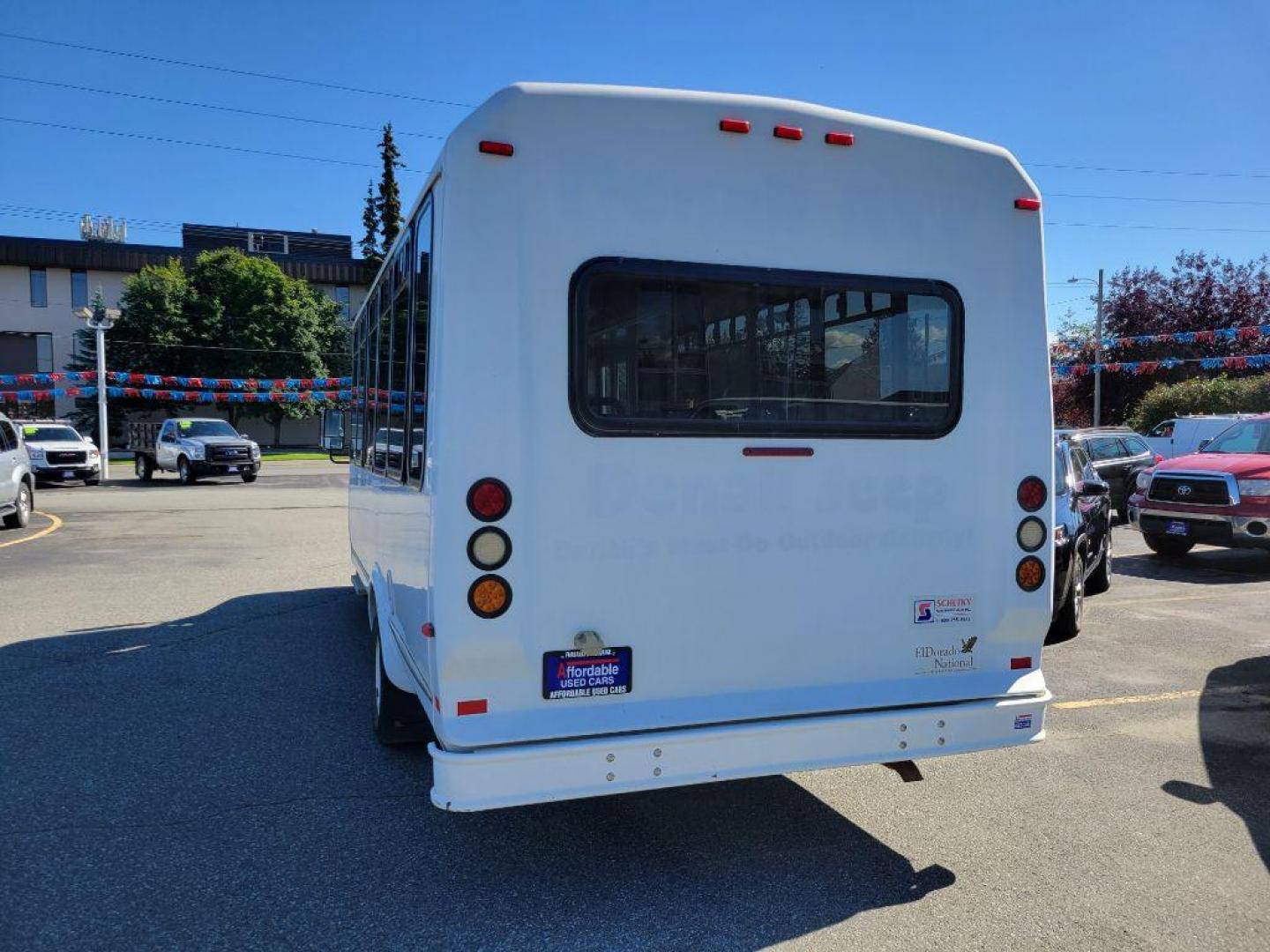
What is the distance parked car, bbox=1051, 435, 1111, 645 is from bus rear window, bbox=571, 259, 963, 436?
380 cm

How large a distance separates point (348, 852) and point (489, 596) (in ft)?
4.76

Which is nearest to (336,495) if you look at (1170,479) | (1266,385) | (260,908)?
(1170,479)

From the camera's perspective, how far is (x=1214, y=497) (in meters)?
11.3

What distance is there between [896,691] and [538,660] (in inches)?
58.8

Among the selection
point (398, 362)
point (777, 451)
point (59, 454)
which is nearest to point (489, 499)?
point (777, 451)

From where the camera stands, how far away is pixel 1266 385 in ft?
99.5

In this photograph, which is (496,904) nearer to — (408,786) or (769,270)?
(408,786)

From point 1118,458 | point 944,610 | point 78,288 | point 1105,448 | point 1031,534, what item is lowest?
point 944,610

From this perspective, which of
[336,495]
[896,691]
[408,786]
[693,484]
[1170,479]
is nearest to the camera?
[693,484]

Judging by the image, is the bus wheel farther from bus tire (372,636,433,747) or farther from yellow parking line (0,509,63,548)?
yellow parking line (0,509,63,548)

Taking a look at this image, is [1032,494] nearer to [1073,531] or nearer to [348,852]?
[348,852]

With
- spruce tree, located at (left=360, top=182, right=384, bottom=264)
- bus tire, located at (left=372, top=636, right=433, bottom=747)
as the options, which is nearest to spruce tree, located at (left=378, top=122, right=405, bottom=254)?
spruce tree, located at (left=360, top=182, right=384, bottom=264)

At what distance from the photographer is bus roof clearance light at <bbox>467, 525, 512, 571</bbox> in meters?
3.21

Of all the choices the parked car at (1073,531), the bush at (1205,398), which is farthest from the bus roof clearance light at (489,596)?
the bush at (1205,398)
